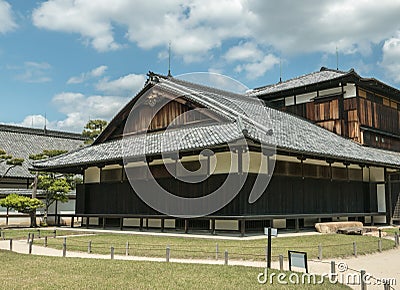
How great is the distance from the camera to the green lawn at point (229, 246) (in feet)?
49.1

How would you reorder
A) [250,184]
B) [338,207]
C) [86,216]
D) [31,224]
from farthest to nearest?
1. [31,224]
2. [86,216]
3. [338,207]
4. [250,184]

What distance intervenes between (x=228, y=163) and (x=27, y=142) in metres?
27.9

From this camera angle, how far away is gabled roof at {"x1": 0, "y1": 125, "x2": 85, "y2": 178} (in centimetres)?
3650

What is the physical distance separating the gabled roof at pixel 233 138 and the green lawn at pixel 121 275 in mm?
7490

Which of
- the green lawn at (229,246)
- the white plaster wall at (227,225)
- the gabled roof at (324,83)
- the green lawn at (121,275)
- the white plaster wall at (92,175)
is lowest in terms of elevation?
the green lawn at (121,275)

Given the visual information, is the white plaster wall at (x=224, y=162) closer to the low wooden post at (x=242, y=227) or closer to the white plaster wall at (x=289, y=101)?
the low wooden post at (x=242, y=227)

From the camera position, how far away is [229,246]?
54.0 ft

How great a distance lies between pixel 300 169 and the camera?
23.5 m

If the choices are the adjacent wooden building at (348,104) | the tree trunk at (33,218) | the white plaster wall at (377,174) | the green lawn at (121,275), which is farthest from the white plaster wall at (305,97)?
the green lawn at (121,275)

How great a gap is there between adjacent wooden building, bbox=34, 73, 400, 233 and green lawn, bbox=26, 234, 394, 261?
240cm

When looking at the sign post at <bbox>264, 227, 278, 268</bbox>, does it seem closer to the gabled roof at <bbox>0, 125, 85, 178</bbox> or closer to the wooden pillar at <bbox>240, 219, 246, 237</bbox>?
the wooden pillar at <bbox>240, 219, 246, 237</bbox>

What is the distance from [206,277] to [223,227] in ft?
35.4

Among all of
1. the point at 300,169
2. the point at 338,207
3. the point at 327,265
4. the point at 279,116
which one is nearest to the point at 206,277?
the point at 327,265

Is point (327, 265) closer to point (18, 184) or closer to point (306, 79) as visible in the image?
point (306, 79)
